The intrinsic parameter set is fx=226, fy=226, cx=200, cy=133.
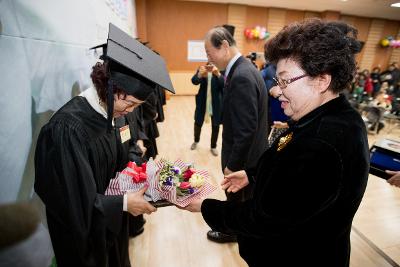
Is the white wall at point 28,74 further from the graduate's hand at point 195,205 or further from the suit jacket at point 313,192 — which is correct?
the suit jacket at point 313,192

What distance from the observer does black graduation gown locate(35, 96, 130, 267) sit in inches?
36.0

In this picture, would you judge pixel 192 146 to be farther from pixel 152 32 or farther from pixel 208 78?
pixel 152 32

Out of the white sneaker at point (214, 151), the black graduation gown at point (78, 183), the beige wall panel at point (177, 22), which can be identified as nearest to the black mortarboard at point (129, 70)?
the black graduation gown at point (78, 183)

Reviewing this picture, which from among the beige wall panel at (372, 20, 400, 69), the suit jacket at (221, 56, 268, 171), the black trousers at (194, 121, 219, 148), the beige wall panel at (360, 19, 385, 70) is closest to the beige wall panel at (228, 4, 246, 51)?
the beige wall panel at (360, 19, 385, 70)

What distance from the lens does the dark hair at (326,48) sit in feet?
2.43

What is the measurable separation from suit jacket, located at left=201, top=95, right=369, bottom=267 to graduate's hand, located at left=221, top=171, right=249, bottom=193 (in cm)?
44

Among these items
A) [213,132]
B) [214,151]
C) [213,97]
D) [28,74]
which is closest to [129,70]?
[28,74]

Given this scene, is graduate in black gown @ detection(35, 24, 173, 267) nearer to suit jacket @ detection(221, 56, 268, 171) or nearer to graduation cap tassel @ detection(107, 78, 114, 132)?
graduation cap tassel @ detection(107, 78, 114, 132)

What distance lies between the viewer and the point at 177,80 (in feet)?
29.9

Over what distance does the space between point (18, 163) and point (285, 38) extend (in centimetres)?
123

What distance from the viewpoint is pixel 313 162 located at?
70 centimetres

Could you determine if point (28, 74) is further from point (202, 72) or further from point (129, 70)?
point (202, 72)

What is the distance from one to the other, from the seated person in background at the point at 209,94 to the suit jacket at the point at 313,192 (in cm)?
257

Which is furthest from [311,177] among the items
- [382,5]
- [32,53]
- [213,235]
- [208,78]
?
[382,5]
